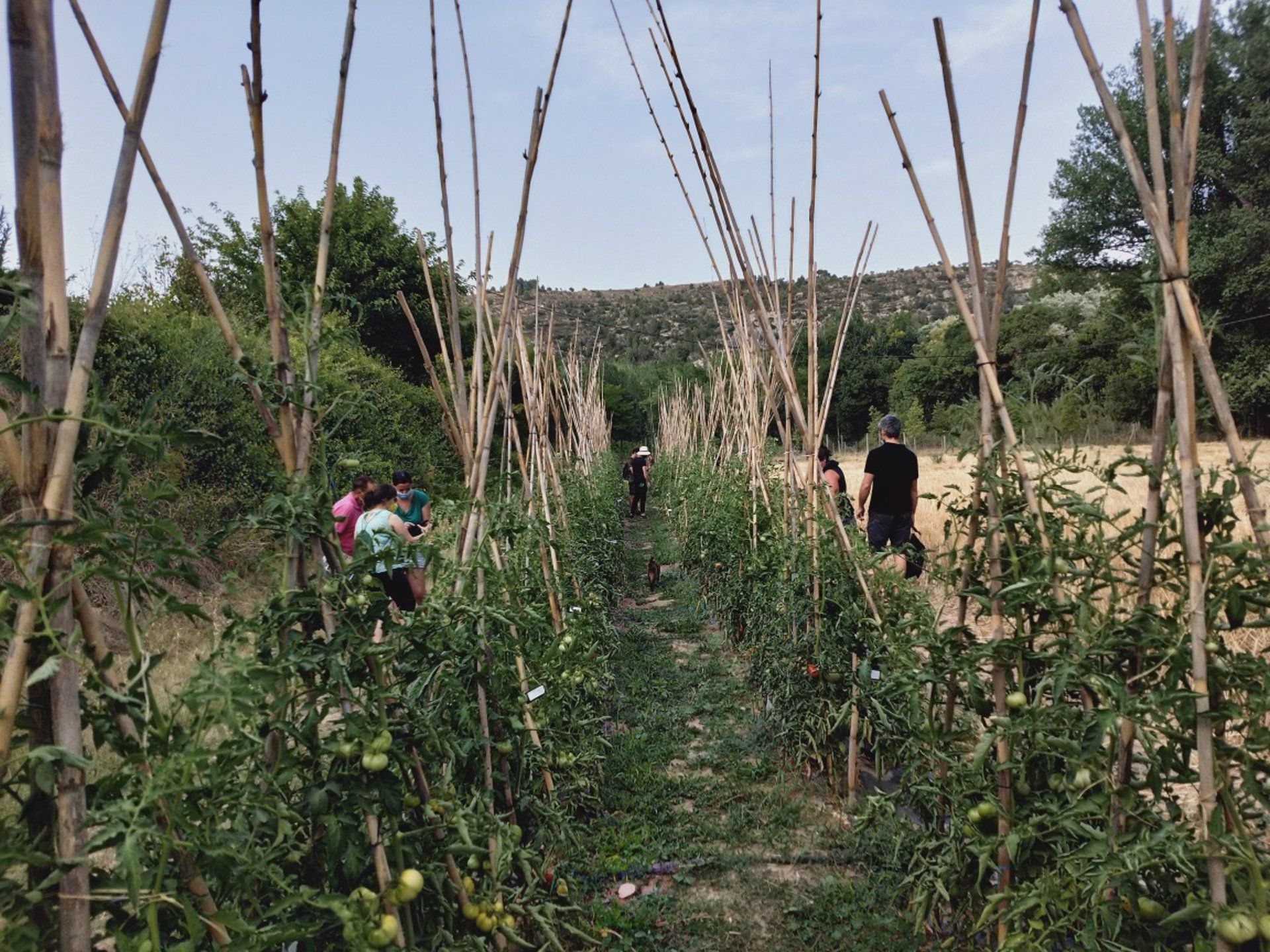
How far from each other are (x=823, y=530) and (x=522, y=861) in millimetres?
1925

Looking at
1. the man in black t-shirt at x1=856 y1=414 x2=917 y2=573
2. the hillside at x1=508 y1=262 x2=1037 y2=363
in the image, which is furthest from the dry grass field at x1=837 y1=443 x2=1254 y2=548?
the hillside at x1=508 y1=262 x2=1037 y2=363

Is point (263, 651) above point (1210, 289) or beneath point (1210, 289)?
beneath

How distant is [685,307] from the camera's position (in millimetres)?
58625

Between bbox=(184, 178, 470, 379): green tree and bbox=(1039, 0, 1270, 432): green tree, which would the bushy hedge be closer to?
bbox=(184, 178, 470, 379): green tree

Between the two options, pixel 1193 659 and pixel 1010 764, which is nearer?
pixel 1193 659

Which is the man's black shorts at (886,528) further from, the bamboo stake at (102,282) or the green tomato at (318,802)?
the bamboo stake at (102,282)

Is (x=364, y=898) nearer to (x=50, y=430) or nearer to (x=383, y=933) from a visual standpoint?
(x=383, y=933)

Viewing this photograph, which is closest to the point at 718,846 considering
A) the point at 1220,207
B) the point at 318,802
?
the point at 318,802

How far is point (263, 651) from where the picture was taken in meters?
1.35

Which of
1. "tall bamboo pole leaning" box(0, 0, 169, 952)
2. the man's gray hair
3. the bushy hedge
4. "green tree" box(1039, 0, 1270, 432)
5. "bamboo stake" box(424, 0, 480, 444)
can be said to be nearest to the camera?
"tall bamboo pole leaning" box(0, 0, 169, 952)

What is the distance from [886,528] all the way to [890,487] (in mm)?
286

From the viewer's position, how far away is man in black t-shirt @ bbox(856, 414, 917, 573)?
488 cm

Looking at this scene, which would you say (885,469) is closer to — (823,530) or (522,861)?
(823,530)

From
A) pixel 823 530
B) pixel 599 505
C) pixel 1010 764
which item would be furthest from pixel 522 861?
pixel 599 505
